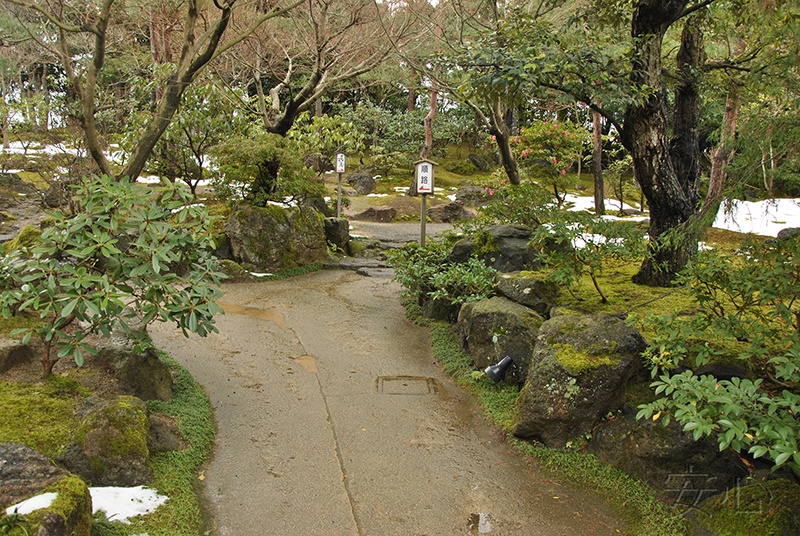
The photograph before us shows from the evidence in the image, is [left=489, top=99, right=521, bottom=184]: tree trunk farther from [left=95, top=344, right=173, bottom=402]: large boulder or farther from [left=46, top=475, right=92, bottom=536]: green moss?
[left=46, top=475, right=92, bottom=536]: green moss

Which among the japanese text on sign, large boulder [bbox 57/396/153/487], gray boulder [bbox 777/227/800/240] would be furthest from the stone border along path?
the japanese text on sign

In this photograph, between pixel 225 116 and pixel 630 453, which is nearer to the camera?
pixel 630 453

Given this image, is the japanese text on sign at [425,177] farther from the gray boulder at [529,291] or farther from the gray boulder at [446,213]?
the gray boulder at [446,213]

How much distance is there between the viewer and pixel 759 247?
121 inches

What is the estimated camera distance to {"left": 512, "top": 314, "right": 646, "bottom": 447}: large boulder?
153 inches

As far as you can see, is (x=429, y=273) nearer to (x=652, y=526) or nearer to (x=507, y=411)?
(x=507, y=411)

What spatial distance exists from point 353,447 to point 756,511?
2.59 meters

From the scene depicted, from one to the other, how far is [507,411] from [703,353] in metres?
1.98

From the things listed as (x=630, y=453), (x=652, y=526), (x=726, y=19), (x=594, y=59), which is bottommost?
(x=652, y=526)

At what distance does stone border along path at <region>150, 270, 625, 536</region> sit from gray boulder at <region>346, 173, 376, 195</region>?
55.1 ft

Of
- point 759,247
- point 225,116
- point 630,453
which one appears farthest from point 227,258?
point 759,247

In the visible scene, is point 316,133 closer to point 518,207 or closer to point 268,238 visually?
point 268,238

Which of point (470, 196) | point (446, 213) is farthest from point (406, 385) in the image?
point (470, 196)

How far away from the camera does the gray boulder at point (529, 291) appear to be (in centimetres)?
566
